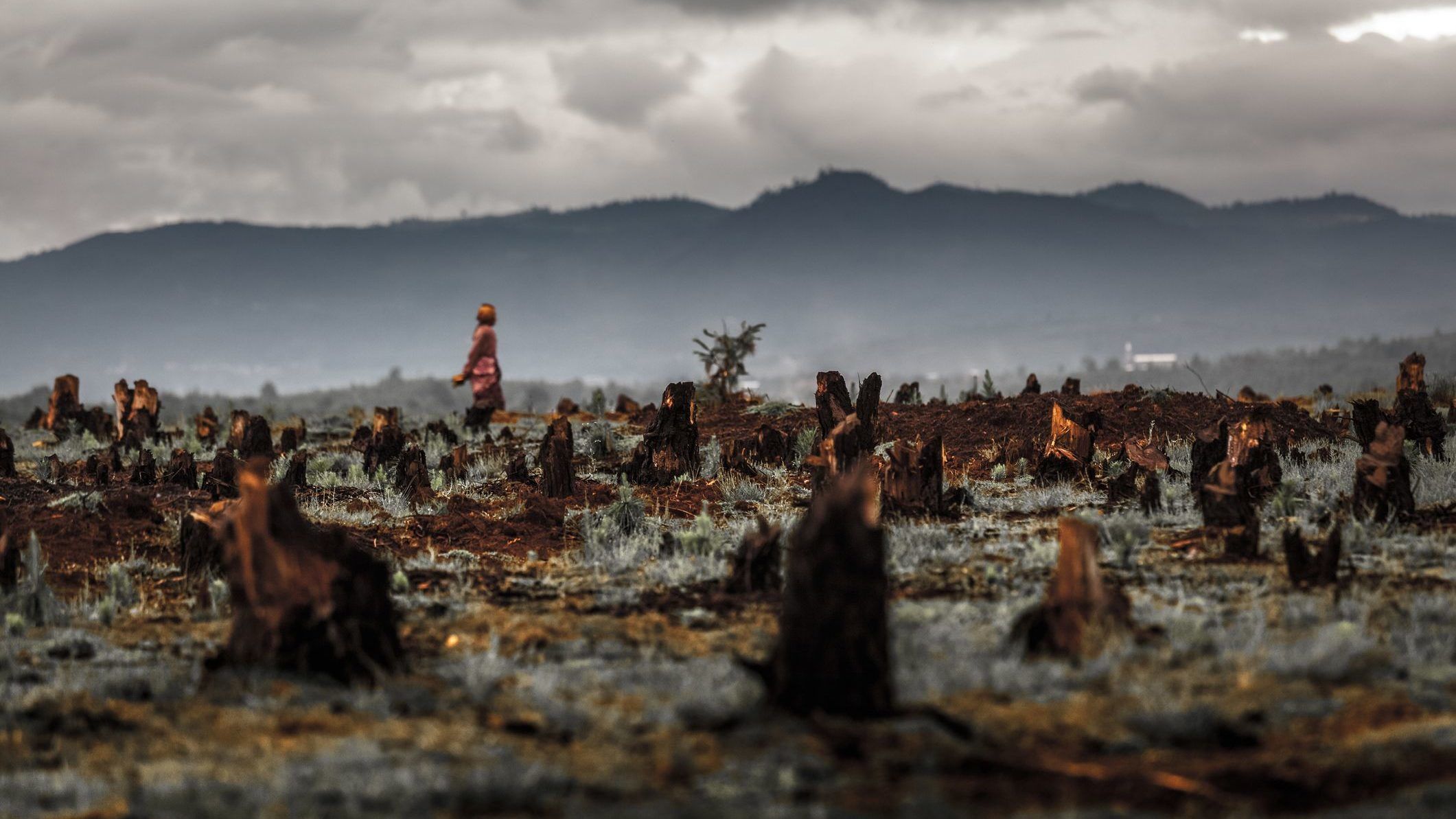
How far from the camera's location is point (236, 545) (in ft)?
19.9

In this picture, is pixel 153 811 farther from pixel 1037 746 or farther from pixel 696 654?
pixel 1037 746

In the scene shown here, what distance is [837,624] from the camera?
5.21 metres

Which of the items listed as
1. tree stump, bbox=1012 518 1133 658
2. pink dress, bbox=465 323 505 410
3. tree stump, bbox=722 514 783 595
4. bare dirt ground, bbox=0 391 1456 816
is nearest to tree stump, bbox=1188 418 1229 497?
bare dirt ground, bbox=0 391 1456 816

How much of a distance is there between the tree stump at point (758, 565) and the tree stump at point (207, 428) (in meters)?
13.7

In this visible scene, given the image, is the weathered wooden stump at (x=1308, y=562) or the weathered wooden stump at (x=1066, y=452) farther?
the weathered wooden stump at (x=1066, y=452)

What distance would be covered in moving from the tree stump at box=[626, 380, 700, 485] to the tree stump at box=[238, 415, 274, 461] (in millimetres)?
4716

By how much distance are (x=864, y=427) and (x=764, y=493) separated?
1.14 meters

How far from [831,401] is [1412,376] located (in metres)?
6.19

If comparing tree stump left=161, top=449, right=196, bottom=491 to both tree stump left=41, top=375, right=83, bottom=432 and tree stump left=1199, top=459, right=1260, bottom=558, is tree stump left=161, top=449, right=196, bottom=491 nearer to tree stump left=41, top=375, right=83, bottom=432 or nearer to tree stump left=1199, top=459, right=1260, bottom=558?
tree stump left=1199, top=459, right=1260, bottom=558

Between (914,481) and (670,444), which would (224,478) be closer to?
(670,444)

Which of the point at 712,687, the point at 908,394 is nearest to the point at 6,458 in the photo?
the point at 712,687

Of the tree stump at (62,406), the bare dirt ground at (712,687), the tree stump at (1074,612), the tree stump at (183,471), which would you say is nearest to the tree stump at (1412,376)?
the bare dirt ground at (712,687)

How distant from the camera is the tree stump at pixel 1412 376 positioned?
1340cm

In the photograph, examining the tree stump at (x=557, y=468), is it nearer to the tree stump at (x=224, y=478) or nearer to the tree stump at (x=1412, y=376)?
the tree stump at (x=224, y=478)
